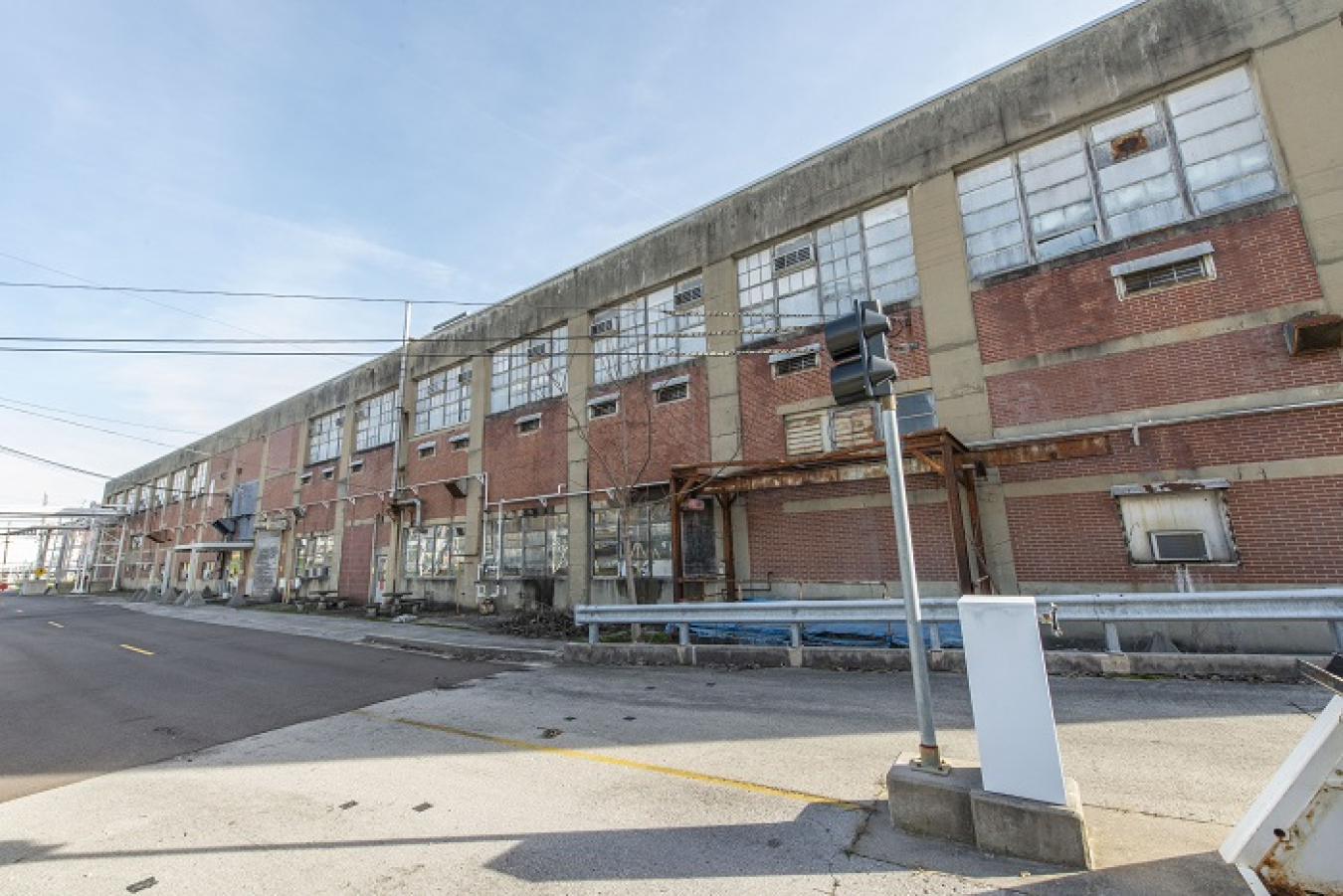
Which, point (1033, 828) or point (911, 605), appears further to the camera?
point (911, 605)

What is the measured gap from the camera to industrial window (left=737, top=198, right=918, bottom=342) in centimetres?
1312

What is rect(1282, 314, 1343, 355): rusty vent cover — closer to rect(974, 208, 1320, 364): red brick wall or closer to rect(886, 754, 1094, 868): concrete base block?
rect(974, 208, 1320, 364): red brick wall

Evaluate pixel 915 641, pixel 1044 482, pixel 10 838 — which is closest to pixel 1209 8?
pixel 1044 482

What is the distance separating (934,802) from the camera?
3566 millimetres

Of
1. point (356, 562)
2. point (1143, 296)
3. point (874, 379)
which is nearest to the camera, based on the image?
point (874, 379)

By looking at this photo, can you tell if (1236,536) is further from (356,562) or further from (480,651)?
(356,562)

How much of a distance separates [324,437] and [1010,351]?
30.5 meters

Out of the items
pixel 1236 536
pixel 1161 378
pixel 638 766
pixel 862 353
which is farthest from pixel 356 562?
pixel 1236 536

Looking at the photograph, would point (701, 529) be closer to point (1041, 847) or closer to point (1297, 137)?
point (1041, 847)

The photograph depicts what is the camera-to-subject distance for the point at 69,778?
534cm

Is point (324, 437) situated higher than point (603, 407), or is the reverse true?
point (324, 437)

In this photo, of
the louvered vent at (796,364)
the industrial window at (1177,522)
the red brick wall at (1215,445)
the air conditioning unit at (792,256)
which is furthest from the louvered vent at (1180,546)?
the air conditioning unit at (792,256)

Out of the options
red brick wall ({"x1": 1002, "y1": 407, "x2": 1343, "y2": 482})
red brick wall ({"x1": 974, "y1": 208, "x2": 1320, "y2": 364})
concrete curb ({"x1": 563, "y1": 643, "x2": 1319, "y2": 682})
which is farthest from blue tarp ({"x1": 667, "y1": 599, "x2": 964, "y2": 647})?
red brick wall ({"x1": 974, "y1": 208, "x2": 1320, "y2": 364})

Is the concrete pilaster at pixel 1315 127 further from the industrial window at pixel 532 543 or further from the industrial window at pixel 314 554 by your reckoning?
the industrial window at pixel 314 554
